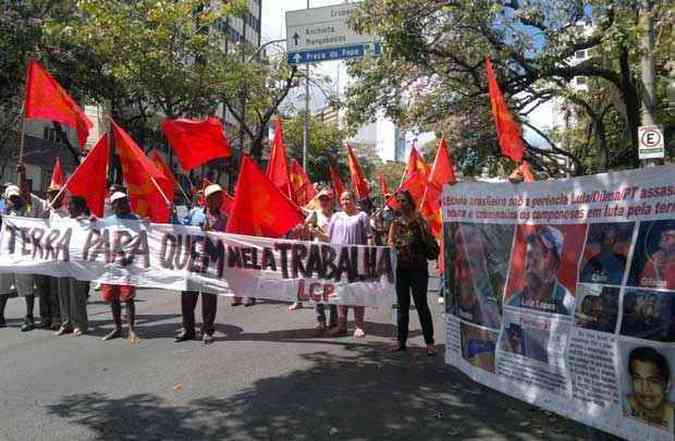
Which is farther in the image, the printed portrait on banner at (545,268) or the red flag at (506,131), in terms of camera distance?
the red flag at (506,131)

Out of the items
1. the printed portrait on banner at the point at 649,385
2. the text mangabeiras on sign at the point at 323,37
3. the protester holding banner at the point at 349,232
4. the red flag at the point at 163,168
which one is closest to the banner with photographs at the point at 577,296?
the printed portrait on banner at the point at 649,385

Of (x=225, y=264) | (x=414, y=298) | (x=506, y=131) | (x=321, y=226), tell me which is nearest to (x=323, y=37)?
(x=321, y=226)

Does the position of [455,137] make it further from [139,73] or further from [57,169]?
[57,169]

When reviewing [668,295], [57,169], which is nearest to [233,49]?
[57,169]

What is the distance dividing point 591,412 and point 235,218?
4693 millimetres

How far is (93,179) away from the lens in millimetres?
7996

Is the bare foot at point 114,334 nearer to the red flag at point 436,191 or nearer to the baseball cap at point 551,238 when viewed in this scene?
the red flag at point 436,191

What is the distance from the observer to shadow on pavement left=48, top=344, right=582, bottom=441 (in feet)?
15.1

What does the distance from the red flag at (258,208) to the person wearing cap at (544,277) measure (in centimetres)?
373

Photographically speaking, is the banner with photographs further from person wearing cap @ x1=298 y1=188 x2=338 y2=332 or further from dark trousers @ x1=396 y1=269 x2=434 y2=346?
person wearing cap @ x1=298 y1=188 x2=338 y2=332

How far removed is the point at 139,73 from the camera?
760 inches

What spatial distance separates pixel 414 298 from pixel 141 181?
3860 mm

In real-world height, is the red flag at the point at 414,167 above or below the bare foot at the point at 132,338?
above

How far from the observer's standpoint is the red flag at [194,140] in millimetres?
9062
